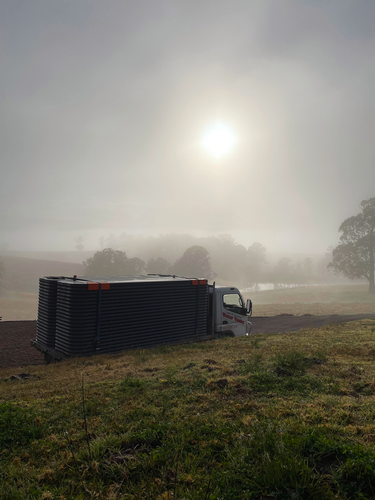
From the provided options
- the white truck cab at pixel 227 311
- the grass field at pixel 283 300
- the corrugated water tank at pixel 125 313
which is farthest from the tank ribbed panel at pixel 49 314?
the grass field at pixel 283 300

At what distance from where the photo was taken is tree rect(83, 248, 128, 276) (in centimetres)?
7044

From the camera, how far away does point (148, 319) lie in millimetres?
13156

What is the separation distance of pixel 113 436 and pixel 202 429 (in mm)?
1361

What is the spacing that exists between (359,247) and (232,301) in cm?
5470

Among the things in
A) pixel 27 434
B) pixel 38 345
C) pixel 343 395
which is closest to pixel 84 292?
pixel 38 345

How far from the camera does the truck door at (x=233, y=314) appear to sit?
1608 centimetres

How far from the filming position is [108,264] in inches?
2790

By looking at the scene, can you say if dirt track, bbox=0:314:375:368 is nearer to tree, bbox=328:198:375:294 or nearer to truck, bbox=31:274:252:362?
truck, bbox=31:274:252:362

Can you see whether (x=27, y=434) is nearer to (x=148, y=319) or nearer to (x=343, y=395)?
(x=343, y=395)

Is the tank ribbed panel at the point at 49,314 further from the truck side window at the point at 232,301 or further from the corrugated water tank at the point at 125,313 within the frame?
the truck side window at the point at 232,301

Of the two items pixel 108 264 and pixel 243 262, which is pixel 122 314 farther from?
pixel 243 262

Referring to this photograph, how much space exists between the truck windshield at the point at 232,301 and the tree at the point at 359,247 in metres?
53.4

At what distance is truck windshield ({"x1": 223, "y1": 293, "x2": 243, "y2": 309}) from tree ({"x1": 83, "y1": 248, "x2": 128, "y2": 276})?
187 feet

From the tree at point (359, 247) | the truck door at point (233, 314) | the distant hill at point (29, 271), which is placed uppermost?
the tree at point (359, 247)
